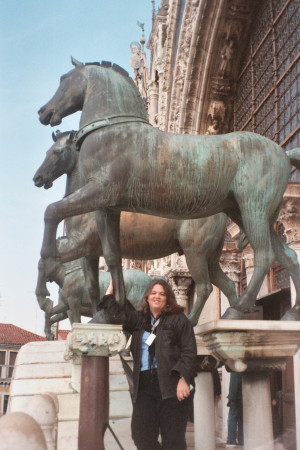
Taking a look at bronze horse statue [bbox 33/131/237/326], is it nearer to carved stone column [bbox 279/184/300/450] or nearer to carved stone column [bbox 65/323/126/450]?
carved stone column [bbox 65/323/126/450]

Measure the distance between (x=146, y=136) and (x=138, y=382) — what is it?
1414 millimetres

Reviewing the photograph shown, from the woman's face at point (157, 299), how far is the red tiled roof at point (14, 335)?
150 feet

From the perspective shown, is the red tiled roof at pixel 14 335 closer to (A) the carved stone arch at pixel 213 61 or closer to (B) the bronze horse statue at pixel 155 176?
(A) the carved stone arch at pixel 213 61

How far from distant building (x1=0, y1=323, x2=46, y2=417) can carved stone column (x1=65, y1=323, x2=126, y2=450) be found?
1613 inches

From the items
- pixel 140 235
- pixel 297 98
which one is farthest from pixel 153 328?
pixel 297 98

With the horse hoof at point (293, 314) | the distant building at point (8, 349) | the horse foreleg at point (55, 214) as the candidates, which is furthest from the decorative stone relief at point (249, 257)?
the distant building at point (8, 349)

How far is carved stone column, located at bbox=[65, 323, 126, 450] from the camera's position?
313 cm

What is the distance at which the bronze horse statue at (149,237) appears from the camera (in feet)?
A: 16.6

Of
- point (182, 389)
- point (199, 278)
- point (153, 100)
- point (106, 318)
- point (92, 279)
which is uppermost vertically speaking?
point (153, 100)

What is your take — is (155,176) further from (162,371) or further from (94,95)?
(162,371)

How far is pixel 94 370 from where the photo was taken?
10.8ft

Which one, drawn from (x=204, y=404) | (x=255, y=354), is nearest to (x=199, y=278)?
(x=204, y=404)

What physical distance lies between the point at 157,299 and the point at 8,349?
45972mm

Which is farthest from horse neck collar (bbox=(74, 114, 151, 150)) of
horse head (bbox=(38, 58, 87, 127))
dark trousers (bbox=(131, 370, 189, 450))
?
dark trousers (bbox=(131, 370, 189, 450))
